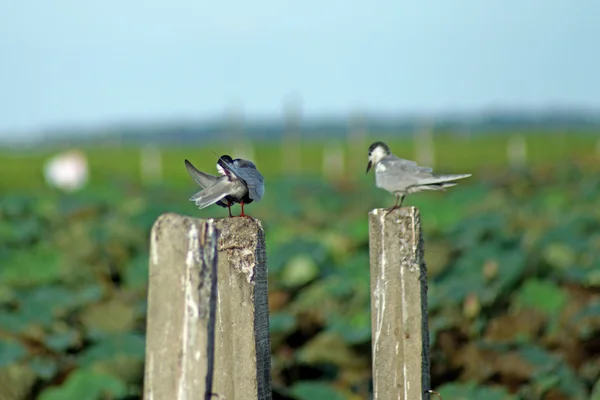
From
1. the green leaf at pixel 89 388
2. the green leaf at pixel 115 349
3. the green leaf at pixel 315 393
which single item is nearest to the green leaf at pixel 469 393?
the green leaf at pixel 315 393

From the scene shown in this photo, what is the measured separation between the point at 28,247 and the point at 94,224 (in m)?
0.82

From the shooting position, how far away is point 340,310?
23.8 ft

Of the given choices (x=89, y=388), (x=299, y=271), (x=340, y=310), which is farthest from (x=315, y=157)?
(x=89, y=388)

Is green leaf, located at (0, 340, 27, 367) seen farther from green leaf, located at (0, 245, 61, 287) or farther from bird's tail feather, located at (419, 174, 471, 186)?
bird's tail feather, located at (419, 174, 471, 186)

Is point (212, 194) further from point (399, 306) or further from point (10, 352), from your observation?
point (10, 352)

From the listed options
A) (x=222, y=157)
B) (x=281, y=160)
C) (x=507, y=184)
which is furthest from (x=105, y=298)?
(x=281, y=160)

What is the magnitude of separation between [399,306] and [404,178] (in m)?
0.46

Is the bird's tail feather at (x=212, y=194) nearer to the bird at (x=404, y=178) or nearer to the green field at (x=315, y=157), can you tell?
the bird at (x=404, y=178)

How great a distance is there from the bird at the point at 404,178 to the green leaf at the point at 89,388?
2.29 m

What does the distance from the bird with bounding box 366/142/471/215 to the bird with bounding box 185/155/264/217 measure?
1.63 ft

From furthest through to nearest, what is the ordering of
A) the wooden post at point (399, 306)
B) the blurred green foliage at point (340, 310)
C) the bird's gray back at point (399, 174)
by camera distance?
the blurred green foliage at point (340, 310), the bird's gray back at point (399, 174), the wooden post at point (399, 306)

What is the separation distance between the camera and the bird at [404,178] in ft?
10.6

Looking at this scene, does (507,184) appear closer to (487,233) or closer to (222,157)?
(487,233)

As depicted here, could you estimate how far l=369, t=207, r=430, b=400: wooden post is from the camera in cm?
303
